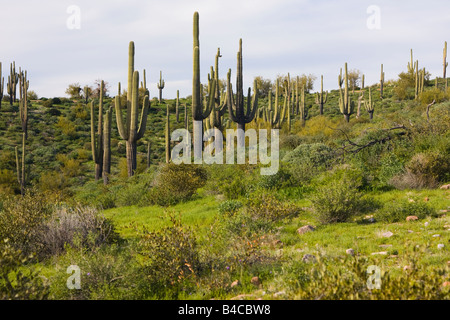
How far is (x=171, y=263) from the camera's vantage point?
603 cm

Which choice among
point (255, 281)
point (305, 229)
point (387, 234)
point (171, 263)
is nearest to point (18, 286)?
point (171, 263)

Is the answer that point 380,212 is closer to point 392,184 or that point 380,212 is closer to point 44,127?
point 392,184

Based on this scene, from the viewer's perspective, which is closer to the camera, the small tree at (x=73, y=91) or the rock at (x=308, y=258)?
the rock at (x=308, y=258)

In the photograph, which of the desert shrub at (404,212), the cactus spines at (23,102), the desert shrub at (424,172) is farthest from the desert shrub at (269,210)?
the cactus spines at (23,102)

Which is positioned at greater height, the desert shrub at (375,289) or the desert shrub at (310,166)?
the desert shrub at (310,166)

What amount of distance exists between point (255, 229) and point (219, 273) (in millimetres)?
2307

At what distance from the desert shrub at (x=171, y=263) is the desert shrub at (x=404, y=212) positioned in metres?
4.65

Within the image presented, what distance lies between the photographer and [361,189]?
11.7 m

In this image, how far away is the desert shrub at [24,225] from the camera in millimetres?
8039

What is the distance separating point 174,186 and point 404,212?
8.37 meters

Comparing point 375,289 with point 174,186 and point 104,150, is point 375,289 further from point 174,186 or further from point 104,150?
point 104,150

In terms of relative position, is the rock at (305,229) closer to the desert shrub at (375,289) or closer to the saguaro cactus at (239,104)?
the desert shrub at (375,289)

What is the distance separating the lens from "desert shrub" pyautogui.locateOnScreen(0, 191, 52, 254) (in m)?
8.04

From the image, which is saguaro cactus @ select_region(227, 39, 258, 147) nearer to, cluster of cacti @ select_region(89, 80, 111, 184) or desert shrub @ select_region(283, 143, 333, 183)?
cluster of cacti @ select_region(89, 80, 111, 184)
